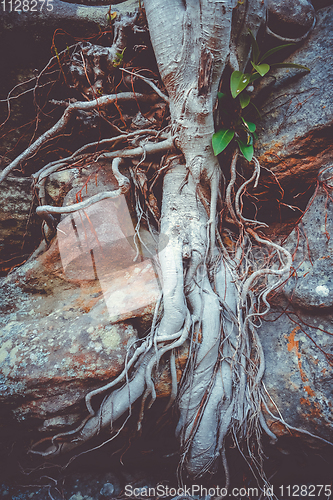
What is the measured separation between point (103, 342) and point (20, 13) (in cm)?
232

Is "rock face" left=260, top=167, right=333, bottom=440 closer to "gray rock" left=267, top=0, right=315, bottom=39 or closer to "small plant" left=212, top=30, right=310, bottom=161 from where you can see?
"small plant" left=212, top=30, right=310, bottom=161

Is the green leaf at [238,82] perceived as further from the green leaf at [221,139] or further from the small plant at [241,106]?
the green leaf at [221,139]

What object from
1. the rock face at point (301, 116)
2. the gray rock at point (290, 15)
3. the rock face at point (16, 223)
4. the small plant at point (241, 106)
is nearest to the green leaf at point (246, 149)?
the small plant at point (241, 106)

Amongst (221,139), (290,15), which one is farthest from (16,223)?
(290,15)

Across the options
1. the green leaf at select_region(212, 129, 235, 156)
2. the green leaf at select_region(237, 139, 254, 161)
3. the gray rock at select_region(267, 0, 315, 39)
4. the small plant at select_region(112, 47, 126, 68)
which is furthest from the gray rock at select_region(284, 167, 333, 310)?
the small plant at select_region(112, 47, 126, 68)

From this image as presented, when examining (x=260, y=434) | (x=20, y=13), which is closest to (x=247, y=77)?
(x=20, y=13)

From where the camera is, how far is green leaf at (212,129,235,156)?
154cm

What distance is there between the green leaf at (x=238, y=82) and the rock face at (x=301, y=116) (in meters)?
0.33

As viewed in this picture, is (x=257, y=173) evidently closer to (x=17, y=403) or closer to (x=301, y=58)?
(x=301, y=58)

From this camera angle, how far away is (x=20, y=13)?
1768 mm

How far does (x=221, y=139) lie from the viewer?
5.12ft

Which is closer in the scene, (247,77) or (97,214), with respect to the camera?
(247,77)

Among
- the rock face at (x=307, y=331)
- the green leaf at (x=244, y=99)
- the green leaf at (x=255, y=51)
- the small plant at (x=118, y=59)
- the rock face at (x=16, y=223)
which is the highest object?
the small plant at (x=118, y=59)

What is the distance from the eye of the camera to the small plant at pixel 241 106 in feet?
4.90
